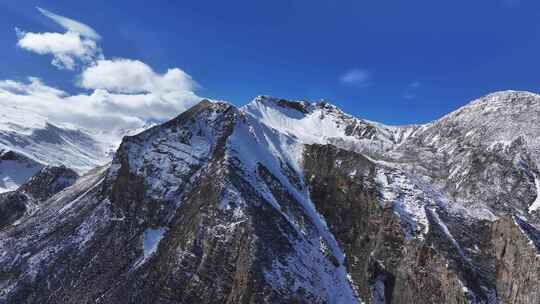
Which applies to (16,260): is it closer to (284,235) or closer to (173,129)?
(173,129)

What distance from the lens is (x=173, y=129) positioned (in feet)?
283

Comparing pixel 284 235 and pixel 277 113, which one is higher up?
pixel 277 113

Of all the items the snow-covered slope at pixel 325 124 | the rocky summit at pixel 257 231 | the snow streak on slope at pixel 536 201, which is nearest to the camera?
the rocky summit at pixel 257 231

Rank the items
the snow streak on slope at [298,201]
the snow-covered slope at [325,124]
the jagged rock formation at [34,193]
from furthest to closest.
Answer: the snow-covered slope at [325,124] < the jagged rock formation at [34,193] < the snow streak on slope at [298,201]

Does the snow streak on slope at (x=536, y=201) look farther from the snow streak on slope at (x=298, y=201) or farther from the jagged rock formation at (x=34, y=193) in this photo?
the jagged rock formation at (x=34, y=193)

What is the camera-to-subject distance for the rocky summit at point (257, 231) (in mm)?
59375

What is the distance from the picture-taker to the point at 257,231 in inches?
2482

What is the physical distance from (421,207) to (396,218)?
14.2ft

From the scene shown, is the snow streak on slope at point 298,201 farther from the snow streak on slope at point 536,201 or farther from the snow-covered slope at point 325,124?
the snow streak on slope at point 536,201

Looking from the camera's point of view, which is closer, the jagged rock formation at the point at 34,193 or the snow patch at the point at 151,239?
the snow patch at the point at 151,239

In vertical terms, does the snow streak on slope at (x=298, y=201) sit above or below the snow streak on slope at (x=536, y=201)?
below

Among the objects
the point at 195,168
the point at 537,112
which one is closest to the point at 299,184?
the point at 195,168

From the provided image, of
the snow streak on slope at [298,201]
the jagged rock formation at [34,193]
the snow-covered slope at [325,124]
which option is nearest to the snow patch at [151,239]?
the snow streak on slope at [298,201]

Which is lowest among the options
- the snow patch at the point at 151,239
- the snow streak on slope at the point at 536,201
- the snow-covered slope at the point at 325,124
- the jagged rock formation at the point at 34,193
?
the snow patch at the point at 151,239
